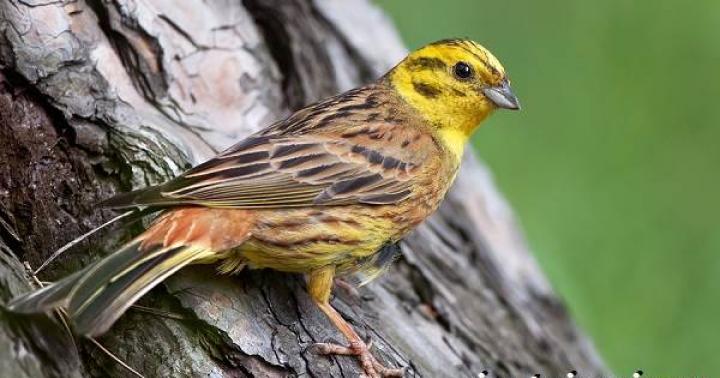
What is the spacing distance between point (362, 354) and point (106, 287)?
1076mm

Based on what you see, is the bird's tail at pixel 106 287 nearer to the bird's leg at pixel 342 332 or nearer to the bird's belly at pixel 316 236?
the bird's belly at pixel 316 236

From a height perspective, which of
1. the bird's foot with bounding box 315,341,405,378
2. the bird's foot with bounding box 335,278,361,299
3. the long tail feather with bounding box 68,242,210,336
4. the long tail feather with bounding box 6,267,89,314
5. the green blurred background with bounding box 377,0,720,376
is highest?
the green blurred background with bounding box 377,0,720,376

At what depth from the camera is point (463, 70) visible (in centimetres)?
461

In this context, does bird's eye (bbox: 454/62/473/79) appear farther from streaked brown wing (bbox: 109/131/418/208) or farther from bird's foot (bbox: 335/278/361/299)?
bird's foot (bbox: 335/278/361/299)

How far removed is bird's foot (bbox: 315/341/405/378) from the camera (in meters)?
3.97

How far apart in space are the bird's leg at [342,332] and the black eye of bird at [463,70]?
3.53 ft

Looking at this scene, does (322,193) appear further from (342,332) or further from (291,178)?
(342,332)

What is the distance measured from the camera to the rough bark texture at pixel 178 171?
146 inches

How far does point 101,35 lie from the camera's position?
4539 mm

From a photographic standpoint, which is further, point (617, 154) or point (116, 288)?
point (617, 154)

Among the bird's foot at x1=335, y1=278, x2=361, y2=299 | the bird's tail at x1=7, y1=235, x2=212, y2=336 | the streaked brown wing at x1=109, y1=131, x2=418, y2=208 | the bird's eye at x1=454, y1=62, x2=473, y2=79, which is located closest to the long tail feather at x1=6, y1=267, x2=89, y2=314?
the bird's tail at x1=7, y1=235, x2=212, y2=336

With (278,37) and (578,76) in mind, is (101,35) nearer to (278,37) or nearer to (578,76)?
(278,37)

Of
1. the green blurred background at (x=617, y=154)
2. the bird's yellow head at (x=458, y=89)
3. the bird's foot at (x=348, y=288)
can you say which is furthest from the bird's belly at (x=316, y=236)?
the green blurred background at (x=617, y=154)

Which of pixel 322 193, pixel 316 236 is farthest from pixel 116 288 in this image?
pixel 322 193
